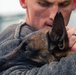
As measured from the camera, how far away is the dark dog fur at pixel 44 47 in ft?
7.36

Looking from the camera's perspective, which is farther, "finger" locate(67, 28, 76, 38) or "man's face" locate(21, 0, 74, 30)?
"man's face" locate(21, 0, 74, 30)

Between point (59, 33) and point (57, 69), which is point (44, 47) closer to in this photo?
point (59, 33)

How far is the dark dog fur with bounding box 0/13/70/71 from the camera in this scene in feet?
7.36

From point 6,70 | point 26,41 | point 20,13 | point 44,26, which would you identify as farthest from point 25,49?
point 20,13

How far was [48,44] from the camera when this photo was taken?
230cm

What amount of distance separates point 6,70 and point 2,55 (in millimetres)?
154

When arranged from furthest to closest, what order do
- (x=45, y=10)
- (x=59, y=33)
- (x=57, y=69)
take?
(x=45, y=10) → (x=59, y=33) → (x=57, y=69)

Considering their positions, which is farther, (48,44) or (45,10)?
(45,10)

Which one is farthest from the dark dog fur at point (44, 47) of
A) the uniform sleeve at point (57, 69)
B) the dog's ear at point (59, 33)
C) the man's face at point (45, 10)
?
the man's face at point (45, 10)

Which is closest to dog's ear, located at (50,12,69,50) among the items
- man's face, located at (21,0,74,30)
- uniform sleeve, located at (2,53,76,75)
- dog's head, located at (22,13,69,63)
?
dog's head, located at (22,13,69,63)

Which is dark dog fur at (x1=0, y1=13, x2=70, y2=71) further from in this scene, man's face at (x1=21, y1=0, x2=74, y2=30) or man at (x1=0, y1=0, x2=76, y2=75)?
man's face at (x1=21, y1=0, x2=74, y2=30)

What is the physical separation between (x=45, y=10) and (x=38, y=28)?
0.49 ft

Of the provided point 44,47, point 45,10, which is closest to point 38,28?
point 45,10

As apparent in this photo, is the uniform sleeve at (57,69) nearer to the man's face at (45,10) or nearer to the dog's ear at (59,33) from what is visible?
the dog's ear at (59,33)
